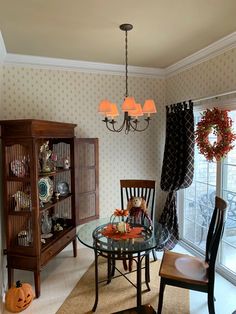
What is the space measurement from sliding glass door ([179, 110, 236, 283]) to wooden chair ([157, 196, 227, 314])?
2.20 feet

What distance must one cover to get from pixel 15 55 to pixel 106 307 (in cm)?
310

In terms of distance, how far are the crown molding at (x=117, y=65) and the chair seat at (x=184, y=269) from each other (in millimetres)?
2247

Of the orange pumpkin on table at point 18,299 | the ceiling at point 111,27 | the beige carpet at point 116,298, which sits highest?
the ceiling at point 111,27

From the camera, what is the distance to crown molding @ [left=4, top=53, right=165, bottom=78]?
3211 millimetres

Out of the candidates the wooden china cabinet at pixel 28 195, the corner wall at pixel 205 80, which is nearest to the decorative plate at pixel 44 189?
the wooden china cabinet at pixel 28 195

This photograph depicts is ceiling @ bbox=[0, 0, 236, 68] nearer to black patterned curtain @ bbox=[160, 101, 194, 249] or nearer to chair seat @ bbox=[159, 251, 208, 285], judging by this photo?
black patterned curtain @ bbox=[160, 101, 194, 249]

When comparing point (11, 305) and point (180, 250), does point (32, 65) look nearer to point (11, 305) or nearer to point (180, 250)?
point (11, 305)

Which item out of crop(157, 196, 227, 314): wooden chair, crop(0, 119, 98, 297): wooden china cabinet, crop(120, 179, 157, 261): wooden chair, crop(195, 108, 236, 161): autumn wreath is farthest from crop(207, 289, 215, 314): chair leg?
crop(0, 119, 98, 297): wooden china cabinet

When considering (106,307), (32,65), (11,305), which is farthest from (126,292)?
(32,65)

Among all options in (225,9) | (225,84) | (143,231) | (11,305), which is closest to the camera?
(225,9)

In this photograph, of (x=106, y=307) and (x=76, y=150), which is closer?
(x=106, y=307)

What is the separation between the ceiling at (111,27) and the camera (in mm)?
2002

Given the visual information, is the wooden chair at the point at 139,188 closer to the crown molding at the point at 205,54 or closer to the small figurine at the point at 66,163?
the small figurine at the point at 66,163

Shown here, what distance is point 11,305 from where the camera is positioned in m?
2.32
